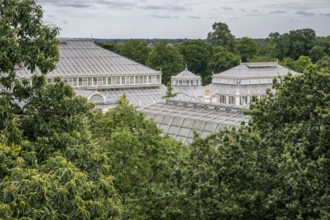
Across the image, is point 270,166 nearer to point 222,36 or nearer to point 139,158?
point 139,158

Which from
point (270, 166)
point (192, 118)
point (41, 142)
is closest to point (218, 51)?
point (192, 118)

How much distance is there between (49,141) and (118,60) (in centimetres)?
6753

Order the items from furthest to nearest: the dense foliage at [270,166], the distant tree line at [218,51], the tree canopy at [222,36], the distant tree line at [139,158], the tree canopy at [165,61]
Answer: the tree canopy at [222,36], the distant tree line at [218,51], the tree canopy at [165,61], the dense foliage at [270,166], the distant tree line at [139,158]

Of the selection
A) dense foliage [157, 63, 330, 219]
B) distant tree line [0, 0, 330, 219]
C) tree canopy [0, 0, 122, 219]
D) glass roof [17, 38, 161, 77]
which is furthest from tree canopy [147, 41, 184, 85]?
tree canopy [0, 0, 122, 219]

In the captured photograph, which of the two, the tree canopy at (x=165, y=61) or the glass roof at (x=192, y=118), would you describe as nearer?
the glass roof at (x=192, y=118)

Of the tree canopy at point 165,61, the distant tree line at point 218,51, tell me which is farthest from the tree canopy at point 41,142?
the tree canopy at point 165,61

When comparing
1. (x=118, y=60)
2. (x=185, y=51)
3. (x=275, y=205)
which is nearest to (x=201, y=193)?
(x=275, y=205)

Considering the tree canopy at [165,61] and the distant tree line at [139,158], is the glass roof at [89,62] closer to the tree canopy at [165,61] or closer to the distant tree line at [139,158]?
the tree canopy at [165,61]

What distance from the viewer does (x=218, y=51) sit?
14038 cm

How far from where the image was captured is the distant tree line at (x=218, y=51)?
125919 millimetres

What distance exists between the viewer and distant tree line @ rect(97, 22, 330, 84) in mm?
125919

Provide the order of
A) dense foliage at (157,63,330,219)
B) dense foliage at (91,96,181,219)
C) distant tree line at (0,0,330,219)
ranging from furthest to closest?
dense foliage at (91,96,181,219) → dense foliage at (157,63,330,219) → distant tree line at (0,0,330,219)

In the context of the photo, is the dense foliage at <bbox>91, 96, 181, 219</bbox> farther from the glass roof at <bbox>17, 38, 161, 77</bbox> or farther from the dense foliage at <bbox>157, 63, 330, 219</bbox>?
the glass roof at <bbox>17, 38, 161, 77</bbox>

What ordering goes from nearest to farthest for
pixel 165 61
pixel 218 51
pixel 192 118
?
1. pixel 192 118
2. pixel 165 61
3. pixel 218 51
